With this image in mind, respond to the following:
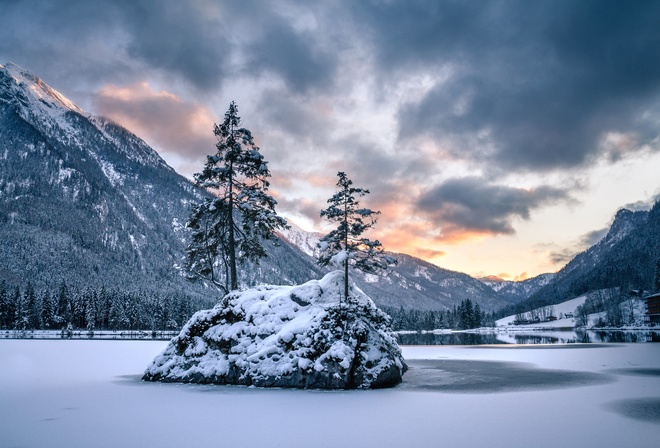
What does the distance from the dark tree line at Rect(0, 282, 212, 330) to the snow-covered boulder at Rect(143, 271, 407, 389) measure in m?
114

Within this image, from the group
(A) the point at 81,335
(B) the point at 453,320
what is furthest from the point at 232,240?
(B) the point at 453,320

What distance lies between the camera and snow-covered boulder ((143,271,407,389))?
18297mm

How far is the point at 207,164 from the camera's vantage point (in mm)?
27281

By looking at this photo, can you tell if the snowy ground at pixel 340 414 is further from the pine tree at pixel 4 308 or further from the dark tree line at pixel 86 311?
the pine tree at pixel 4 308

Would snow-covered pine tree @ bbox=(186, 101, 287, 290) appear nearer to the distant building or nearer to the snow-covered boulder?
the snow-covered boulder

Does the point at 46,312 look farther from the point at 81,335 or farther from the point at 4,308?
the point at 81,335

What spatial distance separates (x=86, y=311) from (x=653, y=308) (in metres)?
167

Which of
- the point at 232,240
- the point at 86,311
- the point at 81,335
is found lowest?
the point at 81,335

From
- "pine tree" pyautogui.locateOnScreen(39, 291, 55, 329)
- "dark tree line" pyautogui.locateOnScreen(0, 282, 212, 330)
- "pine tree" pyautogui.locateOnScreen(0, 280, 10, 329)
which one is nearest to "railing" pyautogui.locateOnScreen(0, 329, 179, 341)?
"pine tree" pyautogui.locateOnScreen(39, 291, 55, 329)

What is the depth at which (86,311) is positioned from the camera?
118688 mm

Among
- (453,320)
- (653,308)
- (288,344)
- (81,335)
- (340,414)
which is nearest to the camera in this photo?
(340,414)

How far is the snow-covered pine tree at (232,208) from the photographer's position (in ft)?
89.1

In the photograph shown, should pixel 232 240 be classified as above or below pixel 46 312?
above

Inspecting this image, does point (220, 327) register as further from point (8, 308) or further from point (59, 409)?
point (8, 308)
